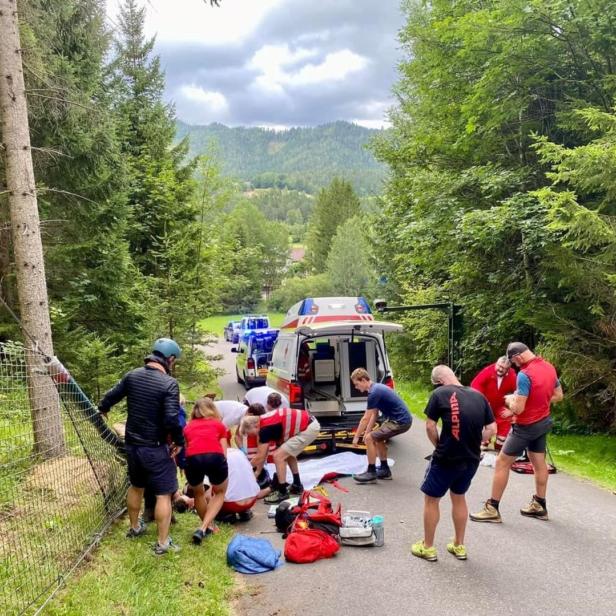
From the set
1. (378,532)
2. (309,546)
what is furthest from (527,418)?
(309,546)

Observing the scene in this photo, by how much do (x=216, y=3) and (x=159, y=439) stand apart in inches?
210

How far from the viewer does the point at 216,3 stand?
21.8 feet

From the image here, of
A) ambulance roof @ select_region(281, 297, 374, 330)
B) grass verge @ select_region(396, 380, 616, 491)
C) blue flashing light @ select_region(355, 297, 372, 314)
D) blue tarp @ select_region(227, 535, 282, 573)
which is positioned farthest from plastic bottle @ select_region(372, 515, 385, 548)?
blue flashing light @ select_region(355, 297, 372, 314)

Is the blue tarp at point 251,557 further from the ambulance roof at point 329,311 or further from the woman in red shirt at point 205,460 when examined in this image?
the ambulance roof at point 329,311

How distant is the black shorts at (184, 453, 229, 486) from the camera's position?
18.0ft

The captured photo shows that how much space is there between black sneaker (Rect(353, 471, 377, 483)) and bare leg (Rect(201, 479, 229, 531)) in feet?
8.50

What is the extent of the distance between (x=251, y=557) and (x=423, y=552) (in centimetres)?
165

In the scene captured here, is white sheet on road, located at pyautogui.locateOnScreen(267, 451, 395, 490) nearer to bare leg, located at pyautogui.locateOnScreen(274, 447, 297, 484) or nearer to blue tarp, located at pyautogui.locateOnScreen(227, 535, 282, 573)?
bare leg, located at pyautogui.locateOnScreen(274, 447, 297, 484)

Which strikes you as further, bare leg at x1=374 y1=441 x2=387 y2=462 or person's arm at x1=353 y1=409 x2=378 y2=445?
bare leg at x1=374 y1=441 x2=387 y2=462

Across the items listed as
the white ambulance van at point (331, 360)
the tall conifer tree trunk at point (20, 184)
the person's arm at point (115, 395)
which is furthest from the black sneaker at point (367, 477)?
the tall conifer tree trunk at point (20, 184)

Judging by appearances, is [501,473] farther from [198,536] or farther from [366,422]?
[198,536]

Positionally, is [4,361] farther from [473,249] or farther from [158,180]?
[158,180]

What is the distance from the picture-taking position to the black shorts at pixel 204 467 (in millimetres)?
5484

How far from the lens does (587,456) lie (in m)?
8.98
